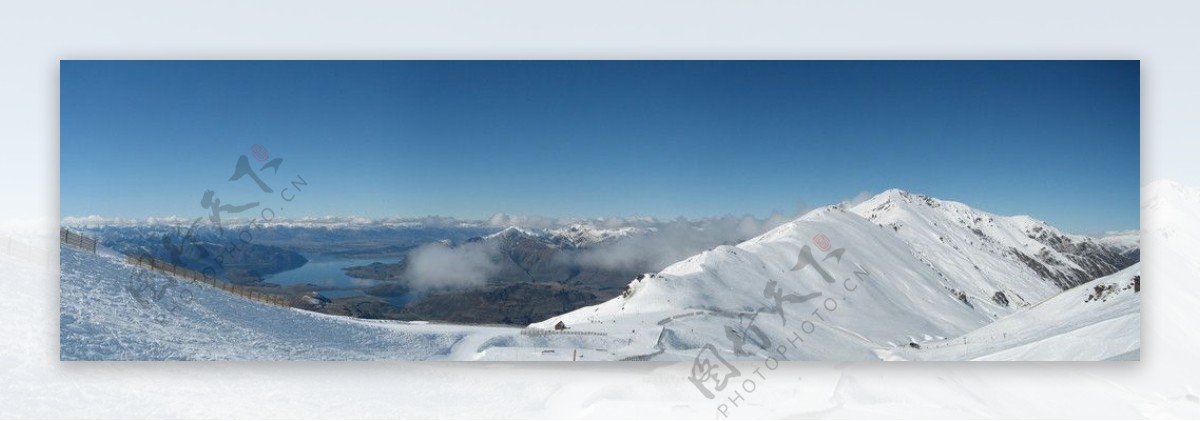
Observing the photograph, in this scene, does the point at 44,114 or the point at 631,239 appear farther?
the point at 631,239

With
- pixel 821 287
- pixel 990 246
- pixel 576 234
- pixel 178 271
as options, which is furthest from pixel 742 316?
pixel 178 271

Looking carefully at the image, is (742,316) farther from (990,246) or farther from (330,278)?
(330,278)

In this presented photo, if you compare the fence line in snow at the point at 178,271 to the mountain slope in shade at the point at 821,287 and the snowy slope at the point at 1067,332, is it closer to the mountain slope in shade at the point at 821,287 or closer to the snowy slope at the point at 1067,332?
the mountain slope in shade at the point at 821,287

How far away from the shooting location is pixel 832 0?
21.5ft

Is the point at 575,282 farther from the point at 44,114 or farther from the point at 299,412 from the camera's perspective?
the point at 44,114

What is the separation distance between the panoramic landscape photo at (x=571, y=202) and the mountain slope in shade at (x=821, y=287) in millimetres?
25

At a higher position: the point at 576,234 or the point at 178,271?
the point at 576,234

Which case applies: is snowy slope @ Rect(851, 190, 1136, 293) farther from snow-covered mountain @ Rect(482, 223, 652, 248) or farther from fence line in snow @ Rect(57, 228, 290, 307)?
fence line in snow @ Rect(57, 228, 290, 307)

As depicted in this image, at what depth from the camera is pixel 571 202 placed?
7023 mm

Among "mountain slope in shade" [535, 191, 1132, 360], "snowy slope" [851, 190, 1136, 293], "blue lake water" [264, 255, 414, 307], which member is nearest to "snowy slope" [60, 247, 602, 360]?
"blue lake water" [264, 255, 414, 307]

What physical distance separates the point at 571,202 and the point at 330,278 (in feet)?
8.37

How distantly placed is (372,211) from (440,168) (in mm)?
763

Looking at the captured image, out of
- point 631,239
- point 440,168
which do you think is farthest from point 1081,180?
point 440,168

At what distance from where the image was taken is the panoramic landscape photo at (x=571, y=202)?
6.59m
